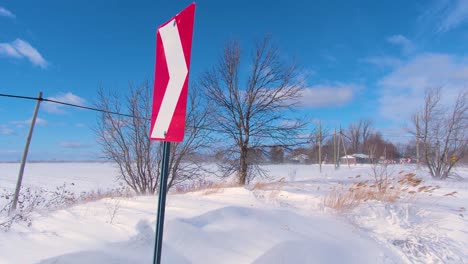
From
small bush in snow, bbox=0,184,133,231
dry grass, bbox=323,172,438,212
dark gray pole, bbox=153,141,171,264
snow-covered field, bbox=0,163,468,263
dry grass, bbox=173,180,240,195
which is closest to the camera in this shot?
dark gray pole, bbox=153,141,171,264

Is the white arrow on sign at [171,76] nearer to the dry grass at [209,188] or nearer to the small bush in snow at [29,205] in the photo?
the small bush in snow at [29,205]

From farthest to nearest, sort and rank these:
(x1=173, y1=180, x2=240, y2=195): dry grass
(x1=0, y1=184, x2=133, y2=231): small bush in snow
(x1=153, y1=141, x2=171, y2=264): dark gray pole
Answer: (x1=173, y1=180, x2=240, y2=195): dry grass → (x1=0, y1=184, x2=133, y2=231): small bush in snow → (x1=153, y1=141, x2=171, y2=264): dark gray pole

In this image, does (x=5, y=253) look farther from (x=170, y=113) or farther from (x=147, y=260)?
(x=170, y=113)

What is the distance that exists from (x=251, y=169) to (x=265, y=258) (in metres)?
7.45

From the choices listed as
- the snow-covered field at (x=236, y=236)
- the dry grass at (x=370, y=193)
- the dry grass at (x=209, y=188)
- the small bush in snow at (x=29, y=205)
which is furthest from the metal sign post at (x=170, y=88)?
the dry grass at (x=209, y=188)

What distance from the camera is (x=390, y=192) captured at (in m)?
5.19

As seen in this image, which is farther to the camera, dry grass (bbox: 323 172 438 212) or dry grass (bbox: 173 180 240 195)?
dry grass (bbox: 173 180 240 195)

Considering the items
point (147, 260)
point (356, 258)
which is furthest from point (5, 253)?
point (356, 258)

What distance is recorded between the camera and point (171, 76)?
1.33m

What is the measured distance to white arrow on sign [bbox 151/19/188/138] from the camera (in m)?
1.27

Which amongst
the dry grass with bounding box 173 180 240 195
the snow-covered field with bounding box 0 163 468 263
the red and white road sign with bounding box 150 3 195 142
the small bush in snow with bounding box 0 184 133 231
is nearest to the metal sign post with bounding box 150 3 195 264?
the red and white road sign with bounding box 150 3 195 142

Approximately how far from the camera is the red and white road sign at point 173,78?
1.24 m

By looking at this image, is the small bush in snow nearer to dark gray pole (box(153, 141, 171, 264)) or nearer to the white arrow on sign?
dark gray pole (box(153, 141, 171, 264))

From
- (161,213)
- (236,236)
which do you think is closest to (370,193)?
(236,236)
